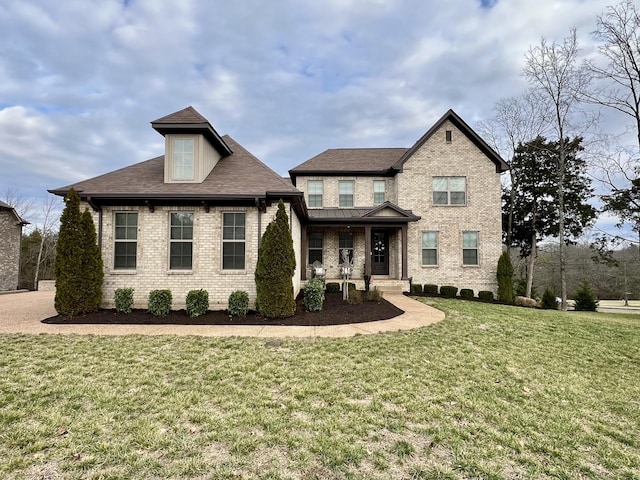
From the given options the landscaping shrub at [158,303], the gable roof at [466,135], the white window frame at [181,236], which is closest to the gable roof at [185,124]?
the white window frame at [181,236]

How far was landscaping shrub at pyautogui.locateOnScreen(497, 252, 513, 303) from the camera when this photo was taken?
15156 mm

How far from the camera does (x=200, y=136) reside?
970cm

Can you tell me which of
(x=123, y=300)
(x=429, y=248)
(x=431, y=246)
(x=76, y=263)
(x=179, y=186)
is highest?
(x=179, y=186)

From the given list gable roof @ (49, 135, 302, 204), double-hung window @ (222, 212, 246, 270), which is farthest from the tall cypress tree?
gable roof @ (49, 135, 302, 204)

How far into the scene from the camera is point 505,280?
50.2 feet

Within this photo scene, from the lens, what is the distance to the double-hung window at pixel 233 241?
9336 millimetres

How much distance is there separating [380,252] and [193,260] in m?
11.0

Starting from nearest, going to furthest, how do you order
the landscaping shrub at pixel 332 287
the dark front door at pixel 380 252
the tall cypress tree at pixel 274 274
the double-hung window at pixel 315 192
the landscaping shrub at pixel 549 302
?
1. the tall cypress tree at pixel 274 274
2. the landscaping shrub at pixel 332 287
3. the landscaping shrub at pixel 549 302
4. the dark front door at pixel 380 252
5. the double-hung window at pixel 315 192

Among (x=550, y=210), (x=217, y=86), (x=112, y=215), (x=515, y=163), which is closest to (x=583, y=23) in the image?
(x=515, y=163)

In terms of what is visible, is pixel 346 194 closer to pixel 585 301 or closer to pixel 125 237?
pixel 125 237

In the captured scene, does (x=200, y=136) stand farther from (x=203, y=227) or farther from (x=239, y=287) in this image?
(x=239, y=287)

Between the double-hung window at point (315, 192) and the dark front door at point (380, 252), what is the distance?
3.71 meters

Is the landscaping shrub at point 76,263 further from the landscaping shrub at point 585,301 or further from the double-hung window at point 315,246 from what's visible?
the landscaping shrub at point 585,301


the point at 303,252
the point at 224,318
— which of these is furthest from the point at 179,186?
the point at 303,252
